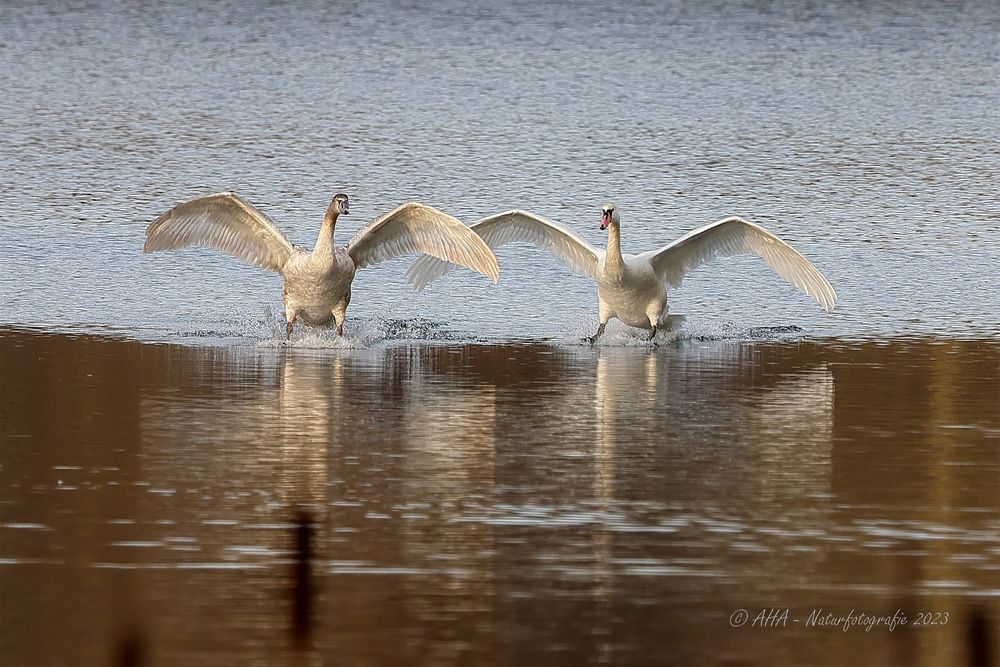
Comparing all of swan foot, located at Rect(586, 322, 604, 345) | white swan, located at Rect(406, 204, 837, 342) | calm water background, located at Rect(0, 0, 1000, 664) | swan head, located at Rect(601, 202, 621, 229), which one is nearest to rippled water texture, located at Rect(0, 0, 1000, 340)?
calm water background, located at Rect(0, 0, 1000, 664)

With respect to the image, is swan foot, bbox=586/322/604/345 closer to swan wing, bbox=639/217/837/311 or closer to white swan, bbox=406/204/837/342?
white swan, bbox=406/204/837/342

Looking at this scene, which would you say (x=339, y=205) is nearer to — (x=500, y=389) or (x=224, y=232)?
(x=224, y=232)

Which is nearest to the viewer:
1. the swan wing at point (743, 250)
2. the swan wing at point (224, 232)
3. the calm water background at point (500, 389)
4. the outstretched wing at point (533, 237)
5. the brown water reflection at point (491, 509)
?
the brown water reflection at point (491, 509)

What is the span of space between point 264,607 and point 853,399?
646cm

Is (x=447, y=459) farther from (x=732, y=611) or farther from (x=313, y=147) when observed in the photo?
(x=313, y=147)

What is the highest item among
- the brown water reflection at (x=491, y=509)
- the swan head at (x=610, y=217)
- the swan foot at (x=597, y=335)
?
the swan head at (x=610, y=217)

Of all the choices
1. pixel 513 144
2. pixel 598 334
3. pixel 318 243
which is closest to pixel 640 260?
pixel 598 334

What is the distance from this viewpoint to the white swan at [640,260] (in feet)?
58.5

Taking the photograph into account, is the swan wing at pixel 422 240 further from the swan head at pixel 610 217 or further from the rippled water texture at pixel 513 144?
the swan head at pixel 610 217

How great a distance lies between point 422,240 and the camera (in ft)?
60.2

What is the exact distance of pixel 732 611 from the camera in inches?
320

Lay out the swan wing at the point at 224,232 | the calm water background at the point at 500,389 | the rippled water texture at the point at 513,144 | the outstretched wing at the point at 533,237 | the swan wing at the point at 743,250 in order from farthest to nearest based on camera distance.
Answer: the rippled water texture at the point at 513,144
the outstretched wing at the point at 533,237
the swan wing at the point at 743,250
the swan wing at the point at 224,232
the calm water background at the point at 500,389

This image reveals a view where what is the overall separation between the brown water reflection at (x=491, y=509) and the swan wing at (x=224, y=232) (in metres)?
2.54

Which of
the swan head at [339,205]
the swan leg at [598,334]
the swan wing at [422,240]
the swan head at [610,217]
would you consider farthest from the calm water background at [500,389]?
the swan head at [339,205]
